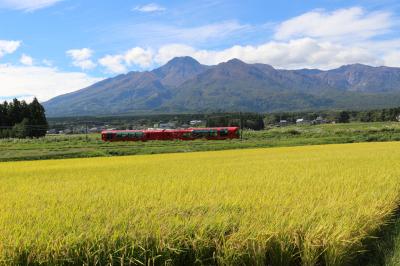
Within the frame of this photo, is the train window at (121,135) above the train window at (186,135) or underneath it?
above

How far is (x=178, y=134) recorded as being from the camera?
212ft

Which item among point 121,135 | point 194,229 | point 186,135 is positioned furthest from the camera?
point 121,135

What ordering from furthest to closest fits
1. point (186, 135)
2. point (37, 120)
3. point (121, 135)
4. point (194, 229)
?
point (37, 120), point (121, 135), point (186, 135), point (194, 229)

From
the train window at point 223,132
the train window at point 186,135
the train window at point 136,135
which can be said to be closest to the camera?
the train window at point 223,132

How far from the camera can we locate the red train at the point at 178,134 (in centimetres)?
6297

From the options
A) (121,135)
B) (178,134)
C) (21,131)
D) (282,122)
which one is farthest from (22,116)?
(282,122)

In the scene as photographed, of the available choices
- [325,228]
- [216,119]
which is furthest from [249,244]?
[216,119]

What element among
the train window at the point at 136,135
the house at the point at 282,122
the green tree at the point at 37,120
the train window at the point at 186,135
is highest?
A: the green tree at the point at 37,120

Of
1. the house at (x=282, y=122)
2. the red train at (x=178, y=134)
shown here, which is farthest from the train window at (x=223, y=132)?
the house at (x=282, y=122)

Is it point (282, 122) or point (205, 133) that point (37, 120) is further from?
point (282, 122)

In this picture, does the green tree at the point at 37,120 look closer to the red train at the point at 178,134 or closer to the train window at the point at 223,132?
the red train at the point at 178,134

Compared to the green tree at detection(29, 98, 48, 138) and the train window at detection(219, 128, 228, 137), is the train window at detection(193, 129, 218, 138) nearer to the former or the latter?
the train window at detection(219, 128, 228, 137)

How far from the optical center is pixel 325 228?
5324mm

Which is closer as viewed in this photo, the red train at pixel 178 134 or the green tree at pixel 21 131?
the red train at pixel 178 134
